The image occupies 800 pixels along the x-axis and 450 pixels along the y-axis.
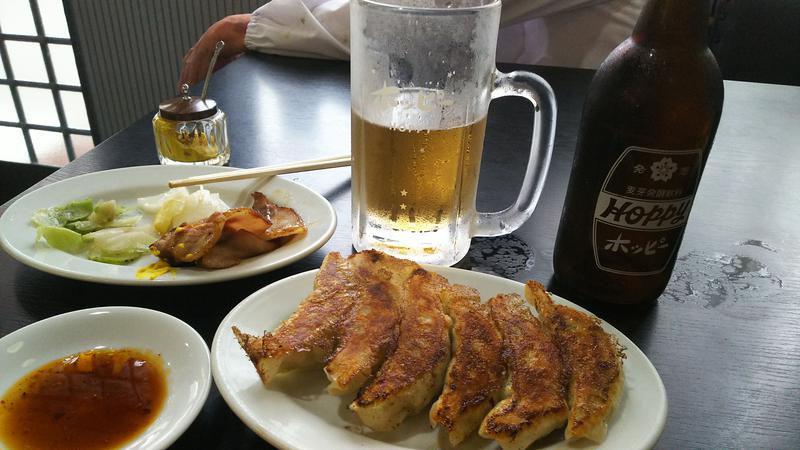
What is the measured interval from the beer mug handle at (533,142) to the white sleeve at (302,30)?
1.37 m

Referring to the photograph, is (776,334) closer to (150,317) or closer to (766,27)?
(150,317)

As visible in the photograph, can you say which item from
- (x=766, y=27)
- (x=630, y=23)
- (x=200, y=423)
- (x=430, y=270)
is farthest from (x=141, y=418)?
(x=766, y=27)

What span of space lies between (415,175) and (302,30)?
1.54 m

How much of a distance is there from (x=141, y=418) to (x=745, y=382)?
0.87 meters

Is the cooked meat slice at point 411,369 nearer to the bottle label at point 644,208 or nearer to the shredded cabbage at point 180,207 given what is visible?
the bottle label at point 644,208

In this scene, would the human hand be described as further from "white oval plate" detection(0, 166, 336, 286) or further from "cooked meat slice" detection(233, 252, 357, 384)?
"cooked meat slice" detection(233, 252, 357, 384)

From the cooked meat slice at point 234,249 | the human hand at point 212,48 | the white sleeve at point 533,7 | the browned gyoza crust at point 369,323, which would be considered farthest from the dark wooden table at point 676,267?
the white sleeve at point 533,7

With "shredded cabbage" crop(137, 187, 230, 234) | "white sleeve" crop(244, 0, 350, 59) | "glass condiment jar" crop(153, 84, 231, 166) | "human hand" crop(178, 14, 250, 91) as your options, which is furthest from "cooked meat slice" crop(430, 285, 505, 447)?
"human hand" crop(178, 14, 250, 91)

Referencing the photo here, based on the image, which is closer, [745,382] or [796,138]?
[745,382]

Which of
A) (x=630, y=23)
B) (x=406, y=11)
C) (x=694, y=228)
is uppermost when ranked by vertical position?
(x=406, y=11)

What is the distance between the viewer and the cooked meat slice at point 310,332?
0.76m

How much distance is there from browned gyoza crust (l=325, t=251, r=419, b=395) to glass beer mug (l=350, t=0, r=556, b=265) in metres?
0.14

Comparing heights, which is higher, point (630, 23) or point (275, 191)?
point (630, 23)

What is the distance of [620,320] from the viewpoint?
1.01m
